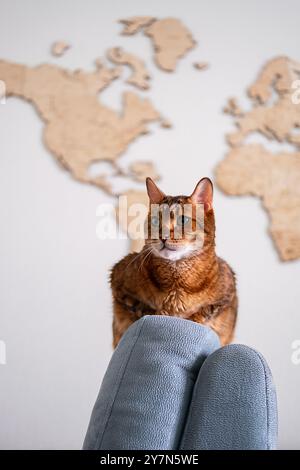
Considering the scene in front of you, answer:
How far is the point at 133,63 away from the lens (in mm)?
2119

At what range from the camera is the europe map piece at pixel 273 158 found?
6.84 ft

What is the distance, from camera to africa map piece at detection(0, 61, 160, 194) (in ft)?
6.88

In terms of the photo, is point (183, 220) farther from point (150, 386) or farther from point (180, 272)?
point (150, 386)

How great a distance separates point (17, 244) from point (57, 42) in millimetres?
848

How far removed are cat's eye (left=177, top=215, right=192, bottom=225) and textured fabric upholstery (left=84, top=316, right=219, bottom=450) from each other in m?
0.28

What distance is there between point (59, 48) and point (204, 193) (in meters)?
1.35

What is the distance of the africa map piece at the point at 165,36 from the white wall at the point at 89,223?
35mm

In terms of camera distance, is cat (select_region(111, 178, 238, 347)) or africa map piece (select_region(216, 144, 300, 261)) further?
africa map piece (select_region(216, 144, 300, 261))

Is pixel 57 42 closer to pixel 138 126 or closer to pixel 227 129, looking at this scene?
pixel 138 126

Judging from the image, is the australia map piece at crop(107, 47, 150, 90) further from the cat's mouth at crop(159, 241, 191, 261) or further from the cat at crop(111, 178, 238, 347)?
the cat's mouth at crop(159, 241, 191, 261)

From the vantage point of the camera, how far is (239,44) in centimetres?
213

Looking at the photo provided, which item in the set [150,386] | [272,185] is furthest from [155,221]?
[272,185]

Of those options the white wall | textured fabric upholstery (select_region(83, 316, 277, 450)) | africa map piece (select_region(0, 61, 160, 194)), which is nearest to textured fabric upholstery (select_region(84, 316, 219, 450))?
textured fabric upholstery (select_region(83, 316, 277, 450))
